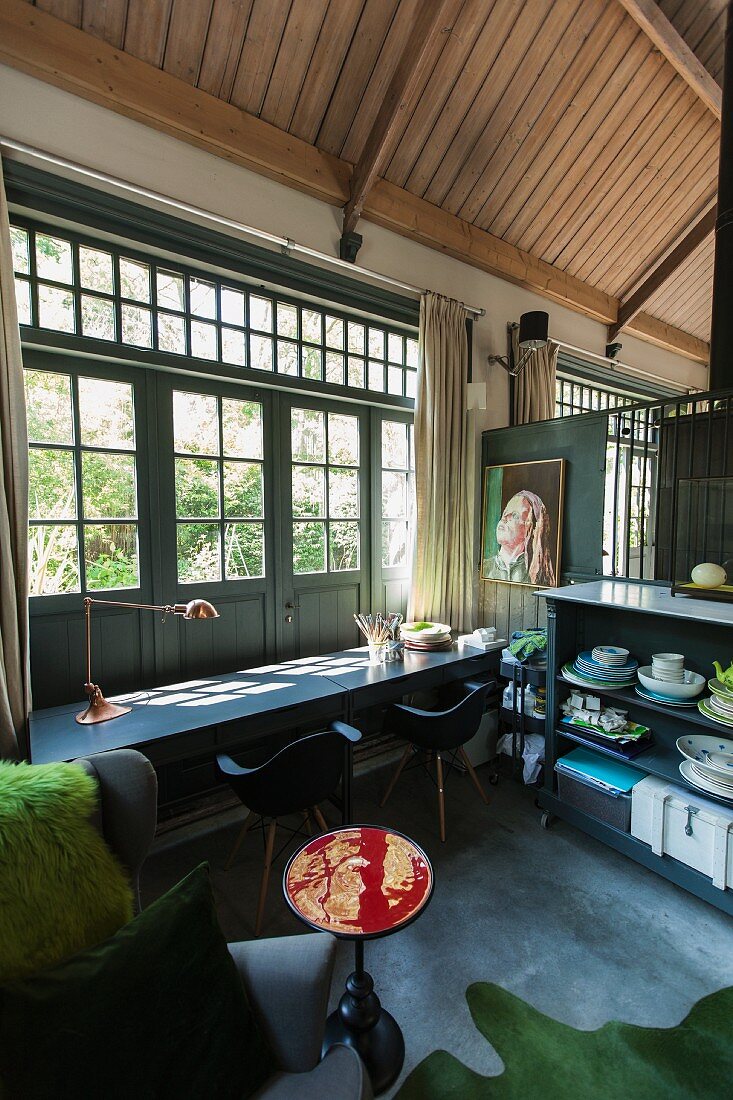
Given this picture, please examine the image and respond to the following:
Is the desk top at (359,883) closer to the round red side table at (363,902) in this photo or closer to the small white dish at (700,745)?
the round red side table at (363,902)

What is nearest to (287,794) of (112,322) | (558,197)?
(112,322)

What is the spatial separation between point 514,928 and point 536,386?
3.54m

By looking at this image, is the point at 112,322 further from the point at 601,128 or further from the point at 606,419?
the point at 601,128

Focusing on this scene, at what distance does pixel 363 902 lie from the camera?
144 cm

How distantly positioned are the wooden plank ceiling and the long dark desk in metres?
2.92

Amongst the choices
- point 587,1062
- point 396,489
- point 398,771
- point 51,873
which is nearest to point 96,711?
point 51,873

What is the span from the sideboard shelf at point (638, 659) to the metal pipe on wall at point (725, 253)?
138 cm

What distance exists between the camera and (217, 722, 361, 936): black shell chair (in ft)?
6.26

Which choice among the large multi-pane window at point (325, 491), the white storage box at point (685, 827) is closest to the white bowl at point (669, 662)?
A: the white storage box at point (685, 827)

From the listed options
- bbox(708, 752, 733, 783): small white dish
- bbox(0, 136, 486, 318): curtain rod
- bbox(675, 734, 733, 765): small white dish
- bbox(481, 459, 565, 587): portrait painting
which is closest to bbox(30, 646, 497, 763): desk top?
bbox(481, 459, 565, 587): portrait painting

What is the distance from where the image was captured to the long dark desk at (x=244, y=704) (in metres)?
1.92

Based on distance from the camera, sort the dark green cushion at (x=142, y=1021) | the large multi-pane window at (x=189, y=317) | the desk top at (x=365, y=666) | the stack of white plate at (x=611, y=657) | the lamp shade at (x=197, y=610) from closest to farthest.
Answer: the dark green cushion at (x=142, y=1021) → the lamp shade at (x=197, y=610) → the large multi-pane window at (x=189, y=317) → the stack of white plate at (x=611, y=657) → the desk top at (x=365, y=666)

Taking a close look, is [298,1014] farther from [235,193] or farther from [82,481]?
[235,193]

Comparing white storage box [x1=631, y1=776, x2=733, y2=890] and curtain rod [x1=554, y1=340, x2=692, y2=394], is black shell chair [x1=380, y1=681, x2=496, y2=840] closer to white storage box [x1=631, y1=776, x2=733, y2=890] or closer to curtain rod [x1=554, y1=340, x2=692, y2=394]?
white storage box [x1=631, y1=776, x2=733, y2=890]
